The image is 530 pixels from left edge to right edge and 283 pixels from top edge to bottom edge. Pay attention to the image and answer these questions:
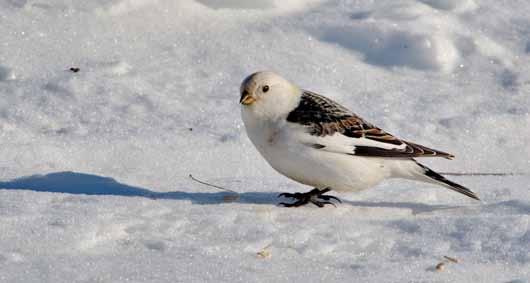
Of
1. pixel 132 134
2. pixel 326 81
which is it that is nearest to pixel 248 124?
pixel 132 134

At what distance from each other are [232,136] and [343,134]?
1.11 metres

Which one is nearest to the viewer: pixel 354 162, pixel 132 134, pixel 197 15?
pixel 354 162

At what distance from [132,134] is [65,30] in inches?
53.9

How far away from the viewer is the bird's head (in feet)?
16.9

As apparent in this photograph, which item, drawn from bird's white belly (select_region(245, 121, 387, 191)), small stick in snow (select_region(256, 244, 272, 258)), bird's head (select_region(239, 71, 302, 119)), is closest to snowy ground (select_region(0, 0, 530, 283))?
small stick in snow (select_region(256, 244, 272, 258))

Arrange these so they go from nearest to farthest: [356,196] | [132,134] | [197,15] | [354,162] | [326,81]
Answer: [354,162]
[356,196]
[132,134]
[326,81]
[197,15]

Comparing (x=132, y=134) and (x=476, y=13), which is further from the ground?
(x=476, y=13)

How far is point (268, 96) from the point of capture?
17.1 feet

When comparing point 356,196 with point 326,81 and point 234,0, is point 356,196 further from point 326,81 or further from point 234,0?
point 234,0

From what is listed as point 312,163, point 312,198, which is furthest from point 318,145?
point 312,198

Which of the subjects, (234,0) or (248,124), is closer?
(248,124)

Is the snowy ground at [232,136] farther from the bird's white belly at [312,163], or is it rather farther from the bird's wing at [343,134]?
the bird's wing at [343,134]

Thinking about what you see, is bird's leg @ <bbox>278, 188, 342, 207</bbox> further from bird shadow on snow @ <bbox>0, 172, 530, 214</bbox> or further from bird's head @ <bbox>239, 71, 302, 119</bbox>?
bird's head @ <bbox>239, 71, 302, 119</bbox>

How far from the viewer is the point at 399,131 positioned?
6371 millimetres
